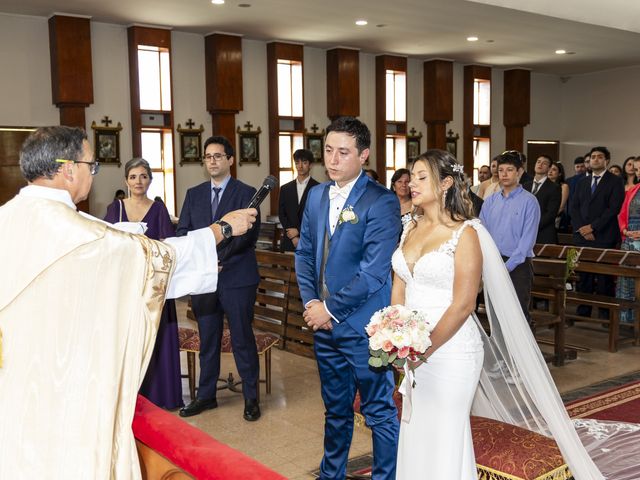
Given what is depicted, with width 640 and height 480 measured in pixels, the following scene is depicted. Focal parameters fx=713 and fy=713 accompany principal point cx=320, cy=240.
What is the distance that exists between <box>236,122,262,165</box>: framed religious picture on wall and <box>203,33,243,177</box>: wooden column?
333 mm

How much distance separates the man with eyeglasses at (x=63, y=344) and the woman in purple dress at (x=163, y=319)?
2615mm

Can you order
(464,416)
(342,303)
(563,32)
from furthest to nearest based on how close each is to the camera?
(563,32)
(342,303)
(464,416)

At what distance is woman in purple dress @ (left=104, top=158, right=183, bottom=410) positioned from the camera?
4691 mm

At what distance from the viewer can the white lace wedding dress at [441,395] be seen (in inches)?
108

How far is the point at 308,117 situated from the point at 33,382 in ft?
36.9

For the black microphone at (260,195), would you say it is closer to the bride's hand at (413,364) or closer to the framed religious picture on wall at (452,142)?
the bride's hand at (413,364)

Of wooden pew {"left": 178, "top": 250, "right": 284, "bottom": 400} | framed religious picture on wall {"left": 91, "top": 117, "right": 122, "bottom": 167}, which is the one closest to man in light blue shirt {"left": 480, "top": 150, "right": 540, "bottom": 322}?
wooden pew {"left": 178, "top": 250, "right": 284, "bottom": 400}

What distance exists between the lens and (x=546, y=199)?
7359 mm

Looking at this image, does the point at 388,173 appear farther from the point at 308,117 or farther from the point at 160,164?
the point at 160,164

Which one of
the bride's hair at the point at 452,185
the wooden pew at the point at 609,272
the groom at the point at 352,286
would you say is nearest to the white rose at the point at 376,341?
the groom at the point at 352,286

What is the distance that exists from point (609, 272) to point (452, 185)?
4378 millimetres

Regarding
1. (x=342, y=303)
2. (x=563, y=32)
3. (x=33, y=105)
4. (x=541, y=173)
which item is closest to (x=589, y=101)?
(x=563, y=32)

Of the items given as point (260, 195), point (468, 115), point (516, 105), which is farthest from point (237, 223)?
point (516, 105)

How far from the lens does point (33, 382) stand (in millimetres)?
1985
